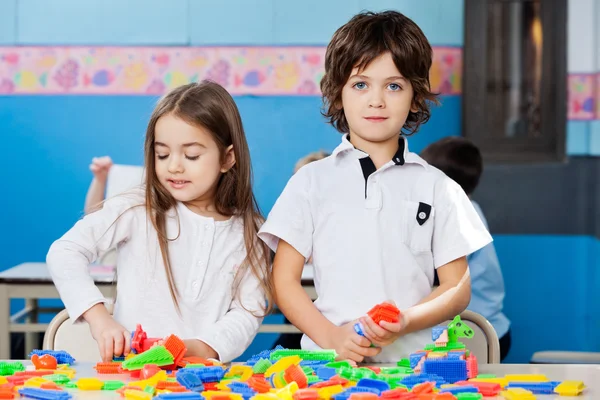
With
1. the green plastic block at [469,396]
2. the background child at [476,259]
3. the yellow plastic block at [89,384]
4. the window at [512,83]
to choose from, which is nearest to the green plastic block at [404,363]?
the green plastic block at [469,396]

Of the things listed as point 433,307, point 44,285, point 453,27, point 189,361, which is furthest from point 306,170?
point 453,27

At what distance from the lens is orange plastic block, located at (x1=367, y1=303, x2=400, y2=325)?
124cm

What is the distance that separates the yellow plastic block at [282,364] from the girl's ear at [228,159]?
54cm

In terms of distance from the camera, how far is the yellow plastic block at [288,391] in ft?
3.31

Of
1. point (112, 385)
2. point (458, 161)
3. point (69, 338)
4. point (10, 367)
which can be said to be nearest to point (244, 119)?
point (458, 161)

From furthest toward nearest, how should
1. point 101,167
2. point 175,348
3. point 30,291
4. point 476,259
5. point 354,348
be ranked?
point 101,167 < point 30,291 < point 476,259 < point 354,348 < point 175,348

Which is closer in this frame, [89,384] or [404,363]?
[89,384]

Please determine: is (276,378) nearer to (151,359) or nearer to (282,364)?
(282,364)

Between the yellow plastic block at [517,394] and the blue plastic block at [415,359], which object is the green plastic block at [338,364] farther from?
the yellow plastic block at [517,394]

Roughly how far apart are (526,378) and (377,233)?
15.5 inches

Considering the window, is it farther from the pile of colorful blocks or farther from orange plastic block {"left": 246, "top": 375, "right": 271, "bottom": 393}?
orange plastic block {"left": 246, "top": 375, "right": 271, "bottom": 393}

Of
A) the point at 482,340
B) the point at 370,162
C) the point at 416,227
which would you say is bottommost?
the point at 482,340

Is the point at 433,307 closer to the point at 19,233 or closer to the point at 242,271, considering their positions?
the point at 242,271

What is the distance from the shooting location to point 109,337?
1290 millimetres
